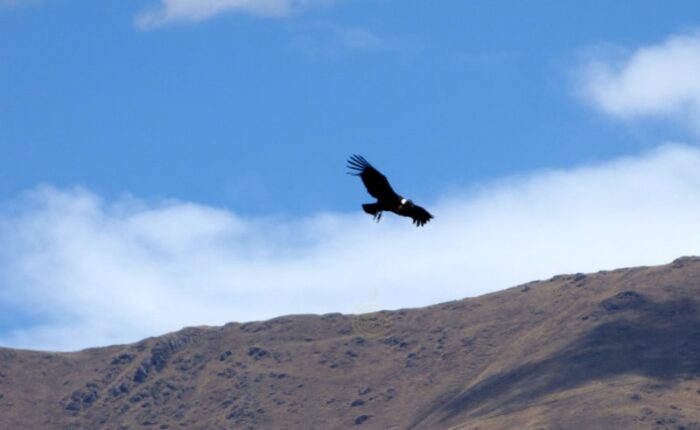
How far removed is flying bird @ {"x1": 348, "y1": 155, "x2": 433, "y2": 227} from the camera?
5941 cm

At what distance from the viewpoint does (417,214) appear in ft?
203

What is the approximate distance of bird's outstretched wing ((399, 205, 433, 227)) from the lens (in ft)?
201

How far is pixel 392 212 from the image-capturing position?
61.2 meters

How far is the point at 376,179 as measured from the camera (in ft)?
196

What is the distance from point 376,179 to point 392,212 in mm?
1991

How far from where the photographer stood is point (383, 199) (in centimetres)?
6059

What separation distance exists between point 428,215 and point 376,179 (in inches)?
123

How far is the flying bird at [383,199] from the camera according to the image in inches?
2339

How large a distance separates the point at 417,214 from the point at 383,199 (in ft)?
5.70

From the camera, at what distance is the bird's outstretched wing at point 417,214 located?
61.4 m

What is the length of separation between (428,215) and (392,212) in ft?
4.66

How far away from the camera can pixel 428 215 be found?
61875 millimetres
